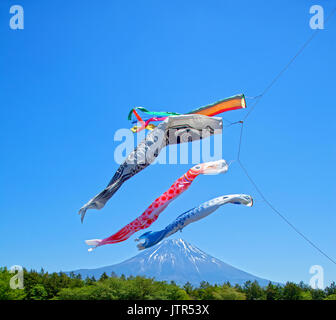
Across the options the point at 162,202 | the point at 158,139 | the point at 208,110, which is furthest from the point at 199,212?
the point at 208,110

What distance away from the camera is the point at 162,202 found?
1155cm

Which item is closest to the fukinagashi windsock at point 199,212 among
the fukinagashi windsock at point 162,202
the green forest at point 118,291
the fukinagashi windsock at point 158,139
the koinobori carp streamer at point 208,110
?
the fukinagashi windsock at point 162,202

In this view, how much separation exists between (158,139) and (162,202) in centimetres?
174

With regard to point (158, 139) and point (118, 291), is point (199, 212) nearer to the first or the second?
point (158, 139)

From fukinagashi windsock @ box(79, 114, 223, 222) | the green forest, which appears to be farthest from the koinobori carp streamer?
the green forest

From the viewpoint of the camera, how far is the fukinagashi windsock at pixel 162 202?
1145 cm

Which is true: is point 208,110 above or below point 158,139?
above

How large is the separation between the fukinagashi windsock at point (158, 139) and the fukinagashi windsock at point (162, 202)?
889mm

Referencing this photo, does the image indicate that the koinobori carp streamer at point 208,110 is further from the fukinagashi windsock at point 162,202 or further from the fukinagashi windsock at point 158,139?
the fukinagashi windsock at point 162,202
